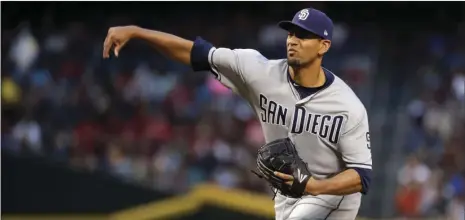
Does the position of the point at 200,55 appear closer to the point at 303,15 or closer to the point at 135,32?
the point at 135,32

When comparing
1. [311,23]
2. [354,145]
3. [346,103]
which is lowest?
[354,145]

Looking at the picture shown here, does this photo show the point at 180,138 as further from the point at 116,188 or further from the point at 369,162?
the point at 369,162

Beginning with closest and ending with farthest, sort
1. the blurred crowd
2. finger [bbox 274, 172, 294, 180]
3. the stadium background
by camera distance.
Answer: finger [bbox 274, 172, 294, 180] < the blurred crowd < the stadium background

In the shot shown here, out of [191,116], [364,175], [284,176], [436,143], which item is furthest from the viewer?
[191,116]

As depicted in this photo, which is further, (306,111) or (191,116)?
(191,116)

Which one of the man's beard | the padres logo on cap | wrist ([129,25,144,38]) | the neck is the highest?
the padres logo on cap

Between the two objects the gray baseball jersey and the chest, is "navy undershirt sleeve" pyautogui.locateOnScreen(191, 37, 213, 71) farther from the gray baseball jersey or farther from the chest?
the chest

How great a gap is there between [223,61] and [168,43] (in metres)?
0.32

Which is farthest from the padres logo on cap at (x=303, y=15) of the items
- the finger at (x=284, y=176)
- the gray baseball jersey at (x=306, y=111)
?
the finger at (x=284, y=176)

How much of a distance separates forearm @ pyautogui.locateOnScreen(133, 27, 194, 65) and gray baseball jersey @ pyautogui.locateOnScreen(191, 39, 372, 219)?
0.45 ft

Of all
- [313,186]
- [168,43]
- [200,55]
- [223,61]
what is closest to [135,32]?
[168,43]

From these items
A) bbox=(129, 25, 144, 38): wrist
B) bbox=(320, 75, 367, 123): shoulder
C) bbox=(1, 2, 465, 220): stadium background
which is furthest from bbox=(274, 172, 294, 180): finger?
bbox=(1, 2, 465, 220): stadium background

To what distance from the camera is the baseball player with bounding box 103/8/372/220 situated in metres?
5.11

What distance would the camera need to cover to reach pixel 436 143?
1302cm
